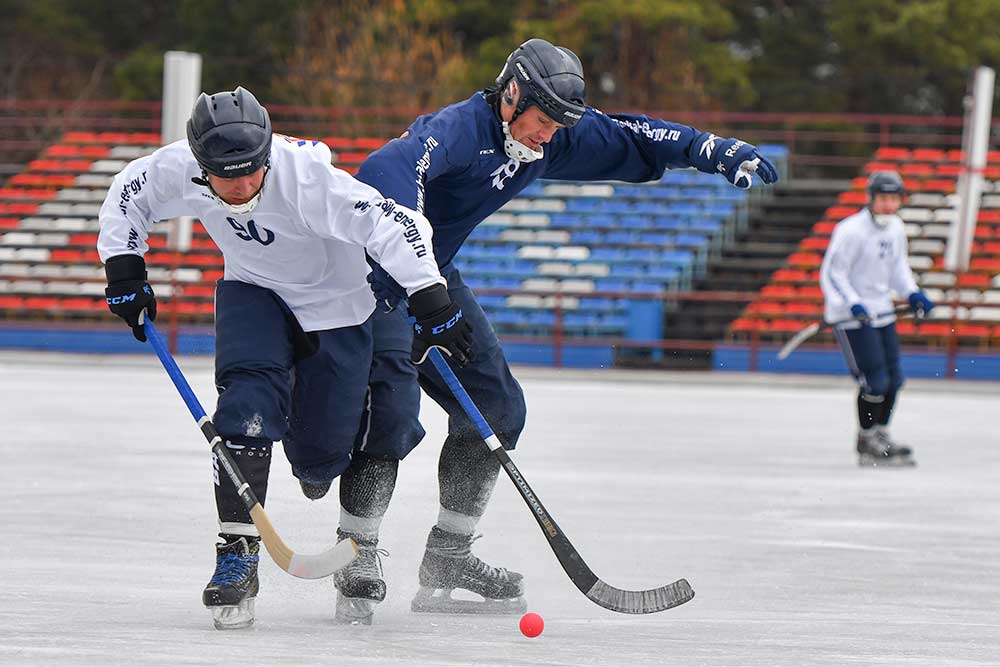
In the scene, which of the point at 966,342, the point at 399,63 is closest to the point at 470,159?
the point at 966,342

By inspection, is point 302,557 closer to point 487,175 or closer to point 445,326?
point 445,326

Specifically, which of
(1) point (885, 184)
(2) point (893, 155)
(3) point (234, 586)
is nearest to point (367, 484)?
(3) point (234, 586)

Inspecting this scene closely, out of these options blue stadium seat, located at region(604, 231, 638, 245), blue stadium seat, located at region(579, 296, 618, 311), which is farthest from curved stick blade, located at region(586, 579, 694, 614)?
blue stadium seat, located at region(604, 231, 638, 245)

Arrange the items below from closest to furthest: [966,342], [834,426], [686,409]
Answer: [834,426] < [686,409] < [966,342]

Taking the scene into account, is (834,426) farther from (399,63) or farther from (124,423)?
(399,63)

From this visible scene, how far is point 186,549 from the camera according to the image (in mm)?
5566

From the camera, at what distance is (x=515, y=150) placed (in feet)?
15.5

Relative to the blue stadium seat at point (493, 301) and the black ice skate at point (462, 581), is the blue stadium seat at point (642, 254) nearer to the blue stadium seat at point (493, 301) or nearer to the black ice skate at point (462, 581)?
the blue stadium seat at point (493, 301)

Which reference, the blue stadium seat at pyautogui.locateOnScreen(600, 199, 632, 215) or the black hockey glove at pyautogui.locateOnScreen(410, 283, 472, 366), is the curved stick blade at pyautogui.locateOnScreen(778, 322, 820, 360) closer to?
the black hockey glove at pyautogui.locateOnScreen(410, 283, 472, 366)

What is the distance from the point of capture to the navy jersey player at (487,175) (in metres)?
4.61

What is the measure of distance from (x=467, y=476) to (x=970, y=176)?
13.0 metres

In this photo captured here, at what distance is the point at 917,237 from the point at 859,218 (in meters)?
8.86

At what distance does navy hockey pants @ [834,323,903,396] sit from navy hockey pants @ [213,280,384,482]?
214 inches

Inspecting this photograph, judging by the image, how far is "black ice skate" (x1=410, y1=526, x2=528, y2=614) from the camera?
188 inches
